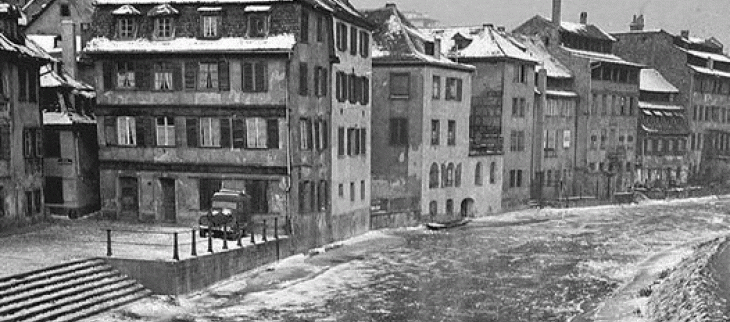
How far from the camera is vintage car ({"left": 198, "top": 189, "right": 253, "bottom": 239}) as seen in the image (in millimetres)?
37438

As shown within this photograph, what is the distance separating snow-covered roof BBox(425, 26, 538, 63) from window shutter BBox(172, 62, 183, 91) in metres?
28.8

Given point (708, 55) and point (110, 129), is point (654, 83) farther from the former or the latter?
point (110, 129)

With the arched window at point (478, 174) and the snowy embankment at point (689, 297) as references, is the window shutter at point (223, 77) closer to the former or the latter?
the snowy embankment at point (689, 297)

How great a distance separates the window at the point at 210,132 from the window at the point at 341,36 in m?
9.30

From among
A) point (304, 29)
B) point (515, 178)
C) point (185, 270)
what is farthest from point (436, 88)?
point (185, 270)

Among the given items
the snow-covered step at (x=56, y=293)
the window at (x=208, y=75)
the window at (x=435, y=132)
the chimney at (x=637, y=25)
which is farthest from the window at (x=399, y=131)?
the chimney at (x=637, y=25)

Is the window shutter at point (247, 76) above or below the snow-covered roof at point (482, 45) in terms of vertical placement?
below

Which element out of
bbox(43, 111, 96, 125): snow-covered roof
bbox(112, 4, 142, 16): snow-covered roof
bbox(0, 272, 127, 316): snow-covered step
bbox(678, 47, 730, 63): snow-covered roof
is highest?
bbox(678, 47, 730, 63): snow-covered roof

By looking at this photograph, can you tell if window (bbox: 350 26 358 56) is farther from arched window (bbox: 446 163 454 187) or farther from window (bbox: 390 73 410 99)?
arched window (bbox: 446 163 454 187)

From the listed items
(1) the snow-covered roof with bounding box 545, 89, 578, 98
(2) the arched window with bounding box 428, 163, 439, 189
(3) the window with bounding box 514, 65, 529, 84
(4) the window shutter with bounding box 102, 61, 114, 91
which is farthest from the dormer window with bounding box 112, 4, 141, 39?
(1) the snow-covered roof with bounding box 545, 89, 578, 98

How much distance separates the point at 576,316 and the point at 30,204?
2800 cm

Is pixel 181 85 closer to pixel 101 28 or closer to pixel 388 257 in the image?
pixel 101 28

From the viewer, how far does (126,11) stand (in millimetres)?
42312

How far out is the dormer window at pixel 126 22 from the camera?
42500 mm
